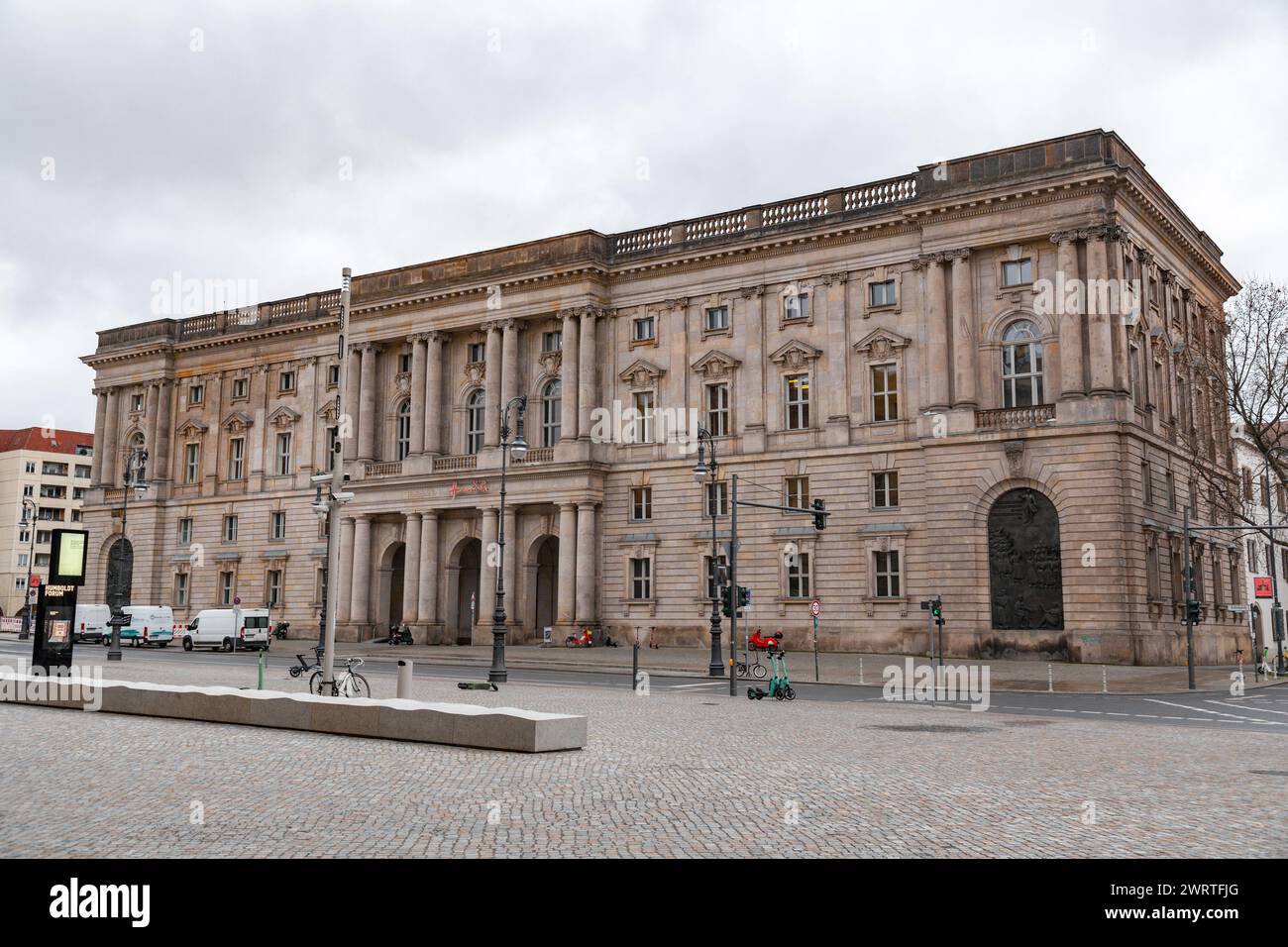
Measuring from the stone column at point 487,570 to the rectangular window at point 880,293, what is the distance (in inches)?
871

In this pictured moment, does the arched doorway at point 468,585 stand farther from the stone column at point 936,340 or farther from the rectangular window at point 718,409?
the stone column at point 936,340

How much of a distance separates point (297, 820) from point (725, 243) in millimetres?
47890

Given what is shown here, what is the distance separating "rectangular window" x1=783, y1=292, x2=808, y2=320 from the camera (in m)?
53.6

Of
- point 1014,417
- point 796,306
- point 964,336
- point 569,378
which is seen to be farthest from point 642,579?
point 1014,417

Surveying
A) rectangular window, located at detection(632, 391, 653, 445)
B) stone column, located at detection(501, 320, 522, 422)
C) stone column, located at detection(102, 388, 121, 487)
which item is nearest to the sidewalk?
rectangular window, located at detection(632, 391, 653, 445)

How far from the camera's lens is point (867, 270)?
5184 cm

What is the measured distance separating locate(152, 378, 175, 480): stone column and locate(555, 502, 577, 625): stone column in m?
34.1

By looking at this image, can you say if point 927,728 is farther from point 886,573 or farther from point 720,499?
point 720,499

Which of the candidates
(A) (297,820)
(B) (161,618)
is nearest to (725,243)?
(B) (161,618)

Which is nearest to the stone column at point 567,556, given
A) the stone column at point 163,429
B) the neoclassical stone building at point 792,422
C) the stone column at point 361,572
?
the neoclassical stone building at point 792,422

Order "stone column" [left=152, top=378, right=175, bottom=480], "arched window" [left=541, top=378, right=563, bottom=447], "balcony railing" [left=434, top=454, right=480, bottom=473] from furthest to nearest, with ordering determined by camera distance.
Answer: "stone column" [left=152, top=378, right=175, bottom=480]
"balcony railing" [left=434, top=454, right=480, bottom=473]
"arched window" [left=541, top=378, right=563, bottom=447]

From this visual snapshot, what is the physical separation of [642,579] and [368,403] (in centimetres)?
2146

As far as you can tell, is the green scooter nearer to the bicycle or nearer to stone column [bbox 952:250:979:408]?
the bicycle
